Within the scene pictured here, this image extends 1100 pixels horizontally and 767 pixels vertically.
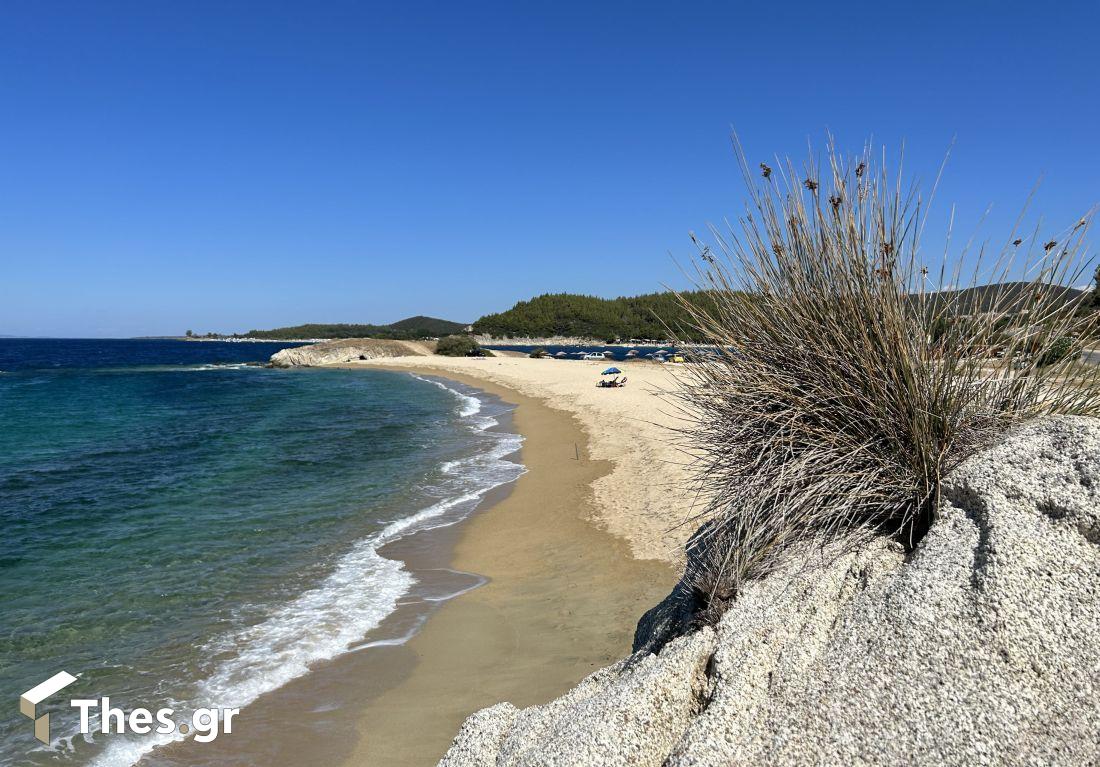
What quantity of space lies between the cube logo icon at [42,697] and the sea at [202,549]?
76 mm

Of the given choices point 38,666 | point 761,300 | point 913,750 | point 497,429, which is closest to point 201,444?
point 497,429

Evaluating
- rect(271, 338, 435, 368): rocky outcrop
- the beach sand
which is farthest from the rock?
rect(271, 338, 435, 368): rocky outcrop

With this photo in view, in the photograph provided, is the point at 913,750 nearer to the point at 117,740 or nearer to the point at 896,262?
the point at 896,262

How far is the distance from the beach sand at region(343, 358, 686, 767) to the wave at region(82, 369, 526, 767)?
60 cm

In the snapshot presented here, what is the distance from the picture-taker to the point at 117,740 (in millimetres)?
5195

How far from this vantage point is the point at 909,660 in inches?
93.3

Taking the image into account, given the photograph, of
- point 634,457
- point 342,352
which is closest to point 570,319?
point 342,352

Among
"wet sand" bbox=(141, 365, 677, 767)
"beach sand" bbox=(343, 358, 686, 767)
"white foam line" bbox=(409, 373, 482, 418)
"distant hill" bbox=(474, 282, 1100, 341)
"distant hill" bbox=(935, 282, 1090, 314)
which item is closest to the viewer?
"distant hill" bbox=(935, 282, 1090, 314)

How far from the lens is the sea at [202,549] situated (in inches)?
241

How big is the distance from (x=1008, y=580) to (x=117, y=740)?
6.39m

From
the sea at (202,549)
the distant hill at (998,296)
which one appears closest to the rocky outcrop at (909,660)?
the distant hill at (998,296)

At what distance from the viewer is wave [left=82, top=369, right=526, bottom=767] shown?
571cm

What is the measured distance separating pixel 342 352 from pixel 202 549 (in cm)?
6618

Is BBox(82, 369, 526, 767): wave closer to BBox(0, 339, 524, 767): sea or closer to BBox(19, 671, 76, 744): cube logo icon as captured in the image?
BBox(0, 339, 524, 767): sea
